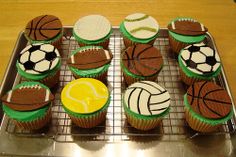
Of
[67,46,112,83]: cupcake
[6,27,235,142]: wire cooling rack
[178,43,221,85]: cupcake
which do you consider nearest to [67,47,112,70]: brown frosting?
[67,46,112,83]: cupcake

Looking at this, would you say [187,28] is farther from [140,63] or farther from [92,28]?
[92,28]

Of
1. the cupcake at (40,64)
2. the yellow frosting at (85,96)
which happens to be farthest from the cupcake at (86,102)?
the cupcake at (40,64)

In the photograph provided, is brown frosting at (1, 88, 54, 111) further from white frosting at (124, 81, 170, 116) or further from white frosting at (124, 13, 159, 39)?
white frosting at (124, 13, 159, 39)

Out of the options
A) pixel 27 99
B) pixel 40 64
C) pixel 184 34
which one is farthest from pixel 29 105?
pixel 184 34

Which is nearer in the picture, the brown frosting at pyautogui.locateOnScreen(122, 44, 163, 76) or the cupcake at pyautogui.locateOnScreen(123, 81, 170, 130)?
the cupcake at pyautogui.locateOnScreen(123, 81, 170, 130)

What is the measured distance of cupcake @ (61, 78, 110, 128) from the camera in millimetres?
1093

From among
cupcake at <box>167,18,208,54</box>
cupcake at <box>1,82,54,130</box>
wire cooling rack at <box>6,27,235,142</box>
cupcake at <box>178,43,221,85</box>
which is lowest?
wire cooling rack at <box>6,27,235,142</box>

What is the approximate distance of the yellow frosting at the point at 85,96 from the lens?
1099 millimetres

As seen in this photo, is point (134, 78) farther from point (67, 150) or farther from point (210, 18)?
point (210, 18)

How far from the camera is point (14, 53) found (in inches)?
54.9

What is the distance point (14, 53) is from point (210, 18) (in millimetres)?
1027

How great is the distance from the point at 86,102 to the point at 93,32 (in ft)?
1.27

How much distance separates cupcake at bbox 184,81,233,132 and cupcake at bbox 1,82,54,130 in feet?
1.68

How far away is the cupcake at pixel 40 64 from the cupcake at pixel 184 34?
52 centimetres
